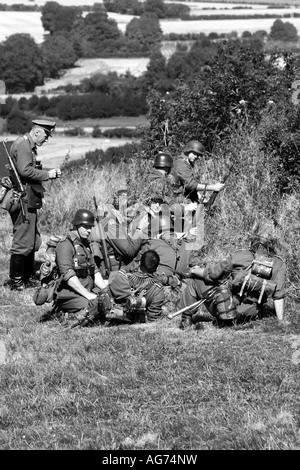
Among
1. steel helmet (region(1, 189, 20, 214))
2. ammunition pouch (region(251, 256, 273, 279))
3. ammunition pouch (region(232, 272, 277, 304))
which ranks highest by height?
steel helmet (region(1, 189, 20, 214))

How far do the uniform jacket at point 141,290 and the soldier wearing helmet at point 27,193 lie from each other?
4.73 ft

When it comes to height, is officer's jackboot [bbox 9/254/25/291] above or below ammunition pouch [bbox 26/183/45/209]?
below

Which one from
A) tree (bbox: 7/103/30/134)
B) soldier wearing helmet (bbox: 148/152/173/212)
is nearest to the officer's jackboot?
soldier wearing helmet (bbox: 148/152/173/212)

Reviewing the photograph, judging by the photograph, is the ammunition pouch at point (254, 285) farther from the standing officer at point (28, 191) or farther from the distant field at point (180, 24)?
the distant field at point (180, 24)

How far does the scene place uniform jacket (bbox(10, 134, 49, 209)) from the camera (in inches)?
351

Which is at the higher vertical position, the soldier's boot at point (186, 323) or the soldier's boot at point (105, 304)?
the soldier's boot at point (105, 304)

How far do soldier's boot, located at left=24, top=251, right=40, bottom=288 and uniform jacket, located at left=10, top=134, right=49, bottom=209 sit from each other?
66 cm

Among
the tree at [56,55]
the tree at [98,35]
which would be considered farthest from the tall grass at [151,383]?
the tree at [98,35]

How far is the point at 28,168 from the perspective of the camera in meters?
8.92

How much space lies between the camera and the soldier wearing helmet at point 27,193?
8930mm

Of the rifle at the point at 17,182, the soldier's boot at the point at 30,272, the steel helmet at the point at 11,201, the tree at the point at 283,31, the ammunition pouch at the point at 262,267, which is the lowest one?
the tree at the point at 283,31

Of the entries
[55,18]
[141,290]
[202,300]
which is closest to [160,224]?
[141,290]

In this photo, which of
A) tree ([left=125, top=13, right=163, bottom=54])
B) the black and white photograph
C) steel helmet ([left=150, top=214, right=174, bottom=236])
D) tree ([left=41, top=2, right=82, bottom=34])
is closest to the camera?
the black and white photograph

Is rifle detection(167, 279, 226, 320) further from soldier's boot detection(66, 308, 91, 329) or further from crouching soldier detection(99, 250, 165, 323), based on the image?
soldier's boot detection(66, 308, 91, 329)
